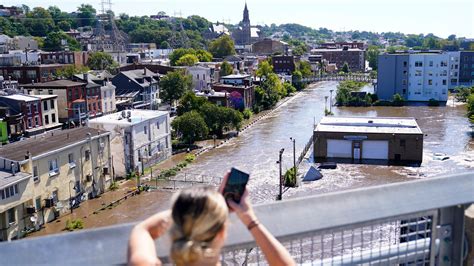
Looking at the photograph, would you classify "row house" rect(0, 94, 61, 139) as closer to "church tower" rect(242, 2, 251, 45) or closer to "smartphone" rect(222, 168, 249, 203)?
"smartphone" rect(222, 168, 249, 203)

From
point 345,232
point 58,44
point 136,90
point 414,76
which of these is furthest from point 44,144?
point 58,44

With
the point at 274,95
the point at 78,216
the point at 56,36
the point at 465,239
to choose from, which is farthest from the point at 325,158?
the point at 56,36

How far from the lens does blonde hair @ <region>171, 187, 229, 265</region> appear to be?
56cm

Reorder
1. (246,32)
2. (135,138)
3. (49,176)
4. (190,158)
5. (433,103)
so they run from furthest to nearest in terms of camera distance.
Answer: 1. (246,32)
2. (433,103)
3. (190,158)
4. (135,138)
5. (49,176)

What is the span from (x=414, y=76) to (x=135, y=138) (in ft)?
39.8

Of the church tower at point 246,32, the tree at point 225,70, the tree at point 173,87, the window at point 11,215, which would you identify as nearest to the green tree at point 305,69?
the tree at point 225,70

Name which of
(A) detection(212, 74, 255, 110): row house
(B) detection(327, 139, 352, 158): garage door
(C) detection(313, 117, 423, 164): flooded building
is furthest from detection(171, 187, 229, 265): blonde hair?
(A) detection(212, 74, 255, 110): row house

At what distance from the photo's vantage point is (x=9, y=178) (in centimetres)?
579

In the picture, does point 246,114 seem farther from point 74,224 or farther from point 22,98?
point 74,224

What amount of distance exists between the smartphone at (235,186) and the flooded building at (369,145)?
30.5 feet

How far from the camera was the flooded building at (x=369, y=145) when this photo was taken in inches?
378

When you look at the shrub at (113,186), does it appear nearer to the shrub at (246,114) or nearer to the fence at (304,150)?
the fence at (304,150)

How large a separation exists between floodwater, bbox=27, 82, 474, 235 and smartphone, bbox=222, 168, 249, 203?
547 centimetres

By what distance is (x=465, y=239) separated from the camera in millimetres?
809
